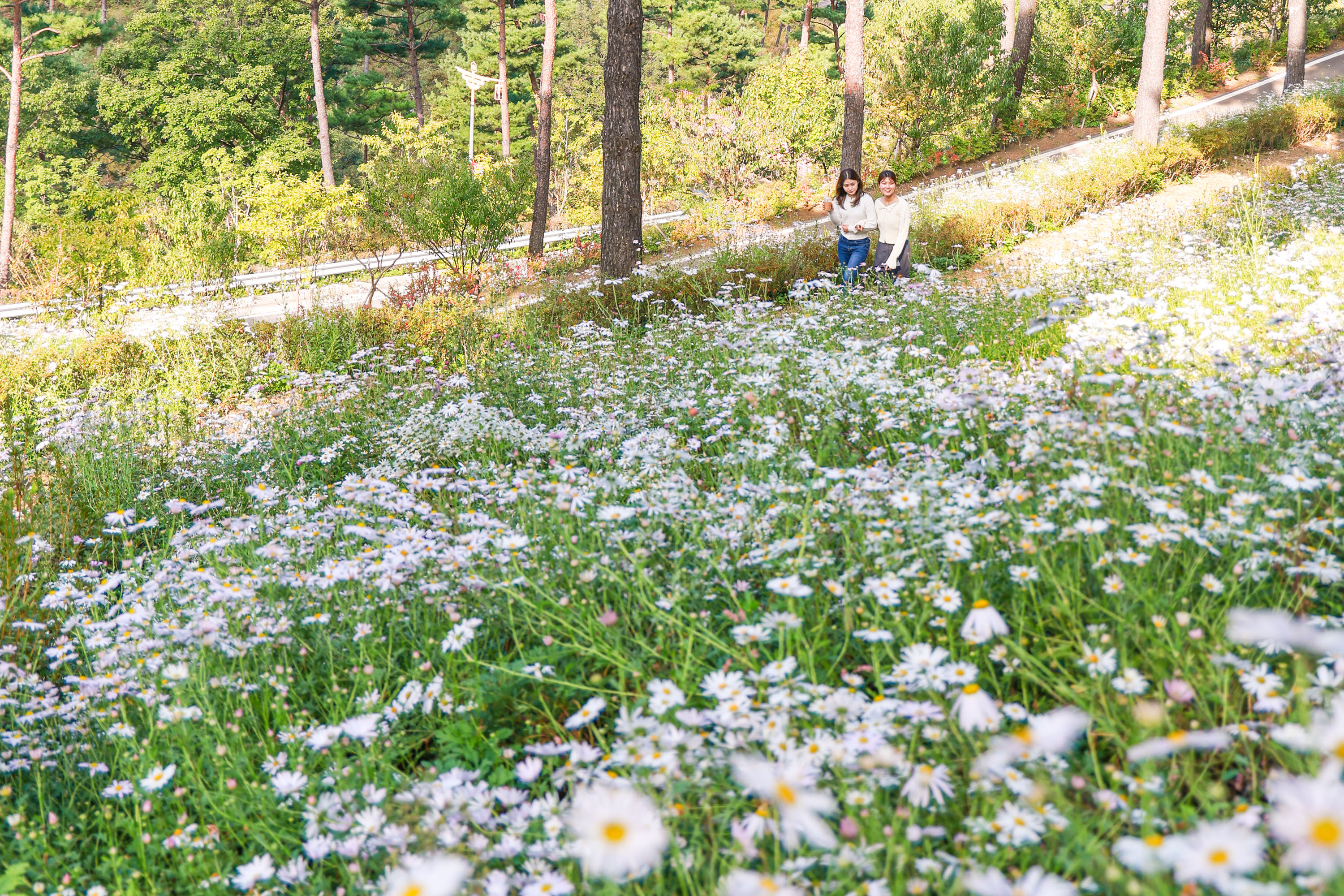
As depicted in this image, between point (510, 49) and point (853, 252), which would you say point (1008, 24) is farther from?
point (853, 252)

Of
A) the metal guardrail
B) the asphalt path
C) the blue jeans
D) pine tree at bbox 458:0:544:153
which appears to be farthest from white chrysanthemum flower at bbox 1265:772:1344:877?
pine tree at bbox 458:0:544:153

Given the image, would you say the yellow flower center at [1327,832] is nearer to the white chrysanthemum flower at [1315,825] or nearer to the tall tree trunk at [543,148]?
the white chrysanthemum flower at [1315,825]

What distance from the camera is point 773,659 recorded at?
2.28 m

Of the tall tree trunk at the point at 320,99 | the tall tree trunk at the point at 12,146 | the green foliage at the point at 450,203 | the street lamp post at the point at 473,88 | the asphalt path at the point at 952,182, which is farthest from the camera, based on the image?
the tall tree trunk at the point at 320,99

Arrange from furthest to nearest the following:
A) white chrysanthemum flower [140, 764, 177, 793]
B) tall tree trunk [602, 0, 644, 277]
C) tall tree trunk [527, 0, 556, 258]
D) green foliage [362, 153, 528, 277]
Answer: tall tree trunk [527, 0, 556, 258]
green foliage [362, 153, 528, 277]
tall tree trunk [602, 0, 644, 277]
white chrysanthemum flower [140, 764, 177, 793]

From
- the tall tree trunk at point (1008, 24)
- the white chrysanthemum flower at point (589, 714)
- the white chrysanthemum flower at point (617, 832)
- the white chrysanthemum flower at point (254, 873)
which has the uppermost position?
the tall tree trunk at point (1008, 24)

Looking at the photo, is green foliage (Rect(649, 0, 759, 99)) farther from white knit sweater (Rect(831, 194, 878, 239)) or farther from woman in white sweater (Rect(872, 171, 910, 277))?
woman in white sweater (Rect(872, 171, 910, 277))

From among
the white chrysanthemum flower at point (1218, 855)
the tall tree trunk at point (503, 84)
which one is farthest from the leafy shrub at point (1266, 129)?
the tall tree trunk at point (503, 84)

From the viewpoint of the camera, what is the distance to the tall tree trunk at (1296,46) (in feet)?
66.7

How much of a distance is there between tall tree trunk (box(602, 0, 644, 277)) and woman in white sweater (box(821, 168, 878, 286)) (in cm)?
244

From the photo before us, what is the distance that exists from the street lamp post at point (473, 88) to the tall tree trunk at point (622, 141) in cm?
1747

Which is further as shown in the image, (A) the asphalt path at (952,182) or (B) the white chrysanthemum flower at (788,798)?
(A) the asphalt path at (952,182)

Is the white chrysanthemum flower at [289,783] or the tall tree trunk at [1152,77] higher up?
the tall tree trunk at [1152,77]

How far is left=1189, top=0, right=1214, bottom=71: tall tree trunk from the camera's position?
25.9 meters
